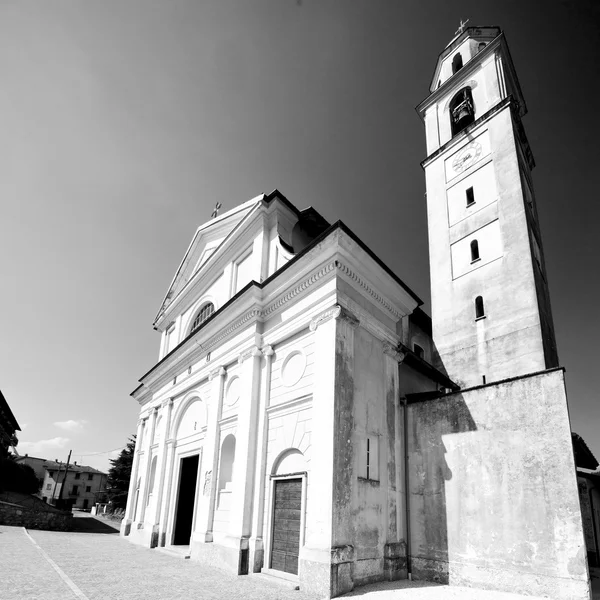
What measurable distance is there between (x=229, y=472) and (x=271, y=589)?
164 inches

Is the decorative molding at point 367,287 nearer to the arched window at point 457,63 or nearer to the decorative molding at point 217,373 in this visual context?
the decorative molding at point 217,373

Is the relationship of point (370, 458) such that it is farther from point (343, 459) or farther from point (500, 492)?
point (500, 492)

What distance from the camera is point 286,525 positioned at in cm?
885

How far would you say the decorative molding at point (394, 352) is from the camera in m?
10.5

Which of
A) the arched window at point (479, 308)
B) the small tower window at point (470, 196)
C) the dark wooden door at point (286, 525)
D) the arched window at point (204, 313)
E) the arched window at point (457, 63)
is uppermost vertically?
the arched window at point (457, 63)

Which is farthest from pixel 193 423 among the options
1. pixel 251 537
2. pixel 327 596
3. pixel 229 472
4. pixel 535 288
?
pixel 535 288

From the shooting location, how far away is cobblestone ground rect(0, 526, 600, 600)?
668 centimetres

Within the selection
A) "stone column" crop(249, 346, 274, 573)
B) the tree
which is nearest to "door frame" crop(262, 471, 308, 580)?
"stone column" crop(249, 346, 274, 573)

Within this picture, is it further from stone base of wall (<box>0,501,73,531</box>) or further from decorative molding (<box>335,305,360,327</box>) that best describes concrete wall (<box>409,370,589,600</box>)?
stone base of wall (<box>0,501,73,531</box>)

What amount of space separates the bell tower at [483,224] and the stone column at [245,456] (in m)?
8.08

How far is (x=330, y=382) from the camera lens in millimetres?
8555

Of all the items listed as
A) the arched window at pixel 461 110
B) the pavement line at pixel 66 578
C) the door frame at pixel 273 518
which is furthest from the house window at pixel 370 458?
the arched window at pixel 461 110

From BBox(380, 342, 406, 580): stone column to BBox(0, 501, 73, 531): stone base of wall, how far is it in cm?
1952

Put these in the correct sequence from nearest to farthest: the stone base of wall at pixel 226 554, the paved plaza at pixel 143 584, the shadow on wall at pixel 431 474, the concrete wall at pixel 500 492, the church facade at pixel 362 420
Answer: the paved plaza at pixel 143 584
the concrete wall at pixel 500 492
the church facade at pixel 362 420
the shadow on wall at pixel 431 474
the stone base of wall at pixel 226 554
